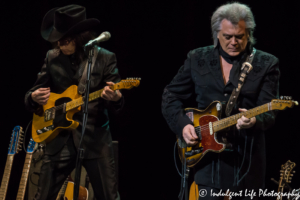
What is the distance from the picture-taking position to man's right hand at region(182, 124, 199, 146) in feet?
9.32

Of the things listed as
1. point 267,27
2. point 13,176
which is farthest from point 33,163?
point 267,27

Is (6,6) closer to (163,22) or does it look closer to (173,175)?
(163,22)

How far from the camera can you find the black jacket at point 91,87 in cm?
323

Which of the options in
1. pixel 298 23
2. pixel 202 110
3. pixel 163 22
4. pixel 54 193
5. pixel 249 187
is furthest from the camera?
pixel 163 22

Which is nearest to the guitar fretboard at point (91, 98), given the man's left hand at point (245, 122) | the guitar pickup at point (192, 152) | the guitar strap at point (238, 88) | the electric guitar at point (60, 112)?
the electric guitar at point (60, 112)

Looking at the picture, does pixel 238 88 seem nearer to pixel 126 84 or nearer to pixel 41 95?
pixel 126 84

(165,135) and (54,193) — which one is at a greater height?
(165,135)

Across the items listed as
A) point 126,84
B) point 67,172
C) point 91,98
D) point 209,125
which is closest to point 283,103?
point 209,125

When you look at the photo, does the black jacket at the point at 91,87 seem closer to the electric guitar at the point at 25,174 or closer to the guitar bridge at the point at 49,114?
the guitar bridge at the point at 49,114

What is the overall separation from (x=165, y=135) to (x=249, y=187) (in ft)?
8.07

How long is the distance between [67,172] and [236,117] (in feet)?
5.33

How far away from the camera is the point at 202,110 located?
113 inches

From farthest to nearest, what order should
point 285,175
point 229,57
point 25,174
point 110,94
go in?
1. point 25,174
2. point 285,175
3. point 110,94
4. point 229,57

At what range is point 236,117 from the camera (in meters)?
2.66
